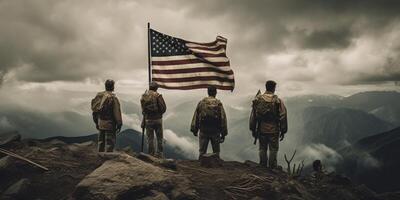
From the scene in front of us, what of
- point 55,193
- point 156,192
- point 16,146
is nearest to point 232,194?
point 156,192

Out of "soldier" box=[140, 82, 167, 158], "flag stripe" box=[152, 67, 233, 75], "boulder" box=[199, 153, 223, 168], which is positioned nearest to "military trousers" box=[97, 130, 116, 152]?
"soldier" box=[140, 82, 167, 158]

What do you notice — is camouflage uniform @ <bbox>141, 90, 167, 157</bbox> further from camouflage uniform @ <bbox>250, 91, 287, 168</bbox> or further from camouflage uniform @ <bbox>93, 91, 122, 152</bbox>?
camouflage uniform @ <bbox>250, 91, 287, 168</bbox>

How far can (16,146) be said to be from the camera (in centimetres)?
1659

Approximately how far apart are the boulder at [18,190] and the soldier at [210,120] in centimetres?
623

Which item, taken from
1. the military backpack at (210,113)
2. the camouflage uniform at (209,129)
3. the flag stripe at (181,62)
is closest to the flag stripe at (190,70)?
the flag stripe at (181,62)

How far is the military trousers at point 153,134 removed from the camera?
16.0 metres

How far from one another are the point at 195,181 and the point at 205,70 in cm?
506

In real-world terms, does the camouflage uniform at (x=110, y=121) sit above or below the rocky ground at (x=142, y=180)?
above

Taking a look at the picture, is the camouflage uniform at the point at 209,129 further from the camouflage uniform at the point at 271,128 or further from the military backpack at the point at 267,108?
the military backpack at the point at 267,108

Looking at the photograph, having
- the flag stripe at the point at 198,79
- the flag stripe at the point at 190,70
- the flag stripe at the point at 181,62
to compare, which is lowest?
the flag stripe at the point at 198,79

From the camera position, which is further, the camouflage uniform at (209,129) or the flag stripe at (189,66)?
the flag stripe at (189,66)

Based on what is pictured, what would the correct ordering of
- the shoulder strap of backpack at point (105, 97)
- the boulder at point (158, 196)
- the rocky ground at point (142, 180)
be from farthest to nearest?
the shoulder strap of backpack at point (105, 97), the rocky ground at point (142, 180), the boulder at point (158, 196)

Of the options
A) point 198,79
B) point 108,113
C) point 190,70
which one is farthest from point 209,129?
point 108,113

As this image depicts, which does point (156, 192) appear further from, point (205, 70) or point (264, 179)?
point (205, 70)
